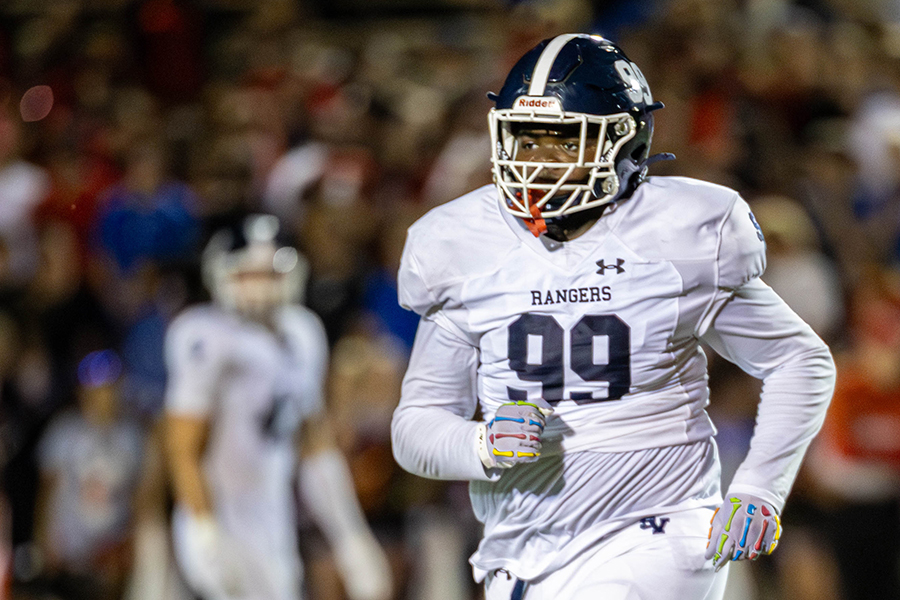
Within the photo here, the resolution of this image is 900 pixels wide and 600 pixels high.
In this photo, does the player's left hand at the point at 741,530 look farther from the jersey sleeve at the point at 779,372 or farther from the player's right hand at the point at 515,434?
the player's right hand at the point at 515,434

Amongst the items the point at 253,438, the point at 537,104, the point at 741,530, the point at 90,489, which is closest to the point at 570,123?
the point at 537,104

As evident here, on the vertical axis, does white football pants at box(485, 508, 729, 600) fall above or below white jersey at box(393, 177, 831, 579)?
below

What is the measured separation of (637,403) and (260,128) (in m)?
4.48

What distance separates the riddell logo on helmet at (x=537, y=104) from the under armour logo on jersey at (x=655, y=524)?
0.90 meters

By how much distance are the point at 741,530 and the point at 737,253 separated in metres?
0.58

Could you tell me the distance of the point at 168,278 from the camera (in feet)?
20.5

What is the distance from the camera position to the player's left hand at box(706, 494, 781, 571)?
2.46m

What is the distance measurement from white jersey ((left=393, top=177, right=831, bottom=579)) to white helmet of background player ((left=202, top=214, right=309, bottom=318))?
279cm

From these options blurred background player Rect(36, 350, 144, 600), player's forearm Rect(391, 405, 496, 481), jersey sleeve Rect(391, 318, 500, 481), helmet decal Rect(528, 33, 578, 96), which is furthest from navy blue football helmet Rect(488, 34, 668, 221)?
blurred background player Rect(36, 350, 144, 600)

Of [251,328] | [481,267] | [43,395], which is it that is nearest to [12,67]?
[43,395]

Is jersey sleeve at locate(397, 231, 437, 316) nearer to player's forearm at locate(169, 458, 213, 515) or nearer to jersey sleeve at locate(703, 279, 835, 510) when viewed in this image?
jersey sleeve at locate(703, 279, 835, 510)

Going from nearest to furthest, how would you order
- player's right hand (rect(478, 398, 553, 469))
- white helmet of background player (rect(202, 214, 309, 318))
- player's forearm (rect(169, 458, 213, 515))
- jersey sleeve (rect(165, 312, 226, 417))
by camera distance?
player's right hand (rect(478, 398, 553, 469)), player's forearm (rect(169, 458, 213, 515)), jersey sleeve (rect(165, 312, 226, 417)), white helmet of background player (rect(202, 214, 309, 318))

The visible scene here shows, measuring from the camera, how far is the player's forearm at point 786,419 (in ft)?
8.56

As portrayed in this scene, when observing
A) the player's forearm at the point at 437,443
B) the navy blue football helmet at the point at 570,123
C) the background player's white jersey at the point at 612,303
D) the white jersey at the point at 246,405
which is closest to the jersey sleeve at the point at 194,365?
the white jersey at the point at 246,405
